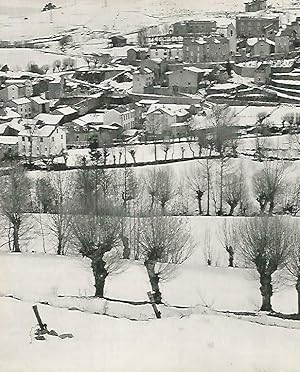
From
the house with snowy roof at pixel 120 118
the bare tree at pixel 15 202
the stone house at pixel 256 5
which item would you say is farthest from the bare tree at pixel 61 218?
the stone house at pixel 256 5

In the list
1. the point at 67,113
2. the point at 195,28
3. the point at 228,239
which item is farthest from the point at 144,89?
the point at 228,239

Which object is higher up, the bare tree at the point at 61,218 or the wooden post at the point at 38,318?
the wooden post at the point at 38,318

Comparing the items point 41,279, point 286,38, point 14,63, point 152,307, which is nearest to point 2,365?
point 152,307

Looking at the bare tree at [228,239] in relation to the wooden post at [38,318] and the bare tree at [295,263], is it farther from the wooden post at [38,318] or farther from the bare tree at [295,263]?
the wooden post at [38,318]

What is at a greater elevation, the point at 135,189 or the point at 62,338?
the point at 62,338

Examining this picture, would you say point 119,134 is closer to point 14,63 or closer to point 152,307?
point 152,307
